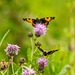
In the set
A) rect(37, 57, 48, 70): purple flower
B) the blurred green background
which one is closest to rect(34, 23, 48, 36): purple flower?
rect(37, 57, 48, 70): purple flower

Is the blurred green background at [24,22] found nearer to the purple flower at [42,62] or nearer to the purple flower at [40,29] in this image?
the purple flower at [40,29]

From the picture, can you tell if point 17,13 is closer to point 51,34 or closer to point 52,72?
point 51,34

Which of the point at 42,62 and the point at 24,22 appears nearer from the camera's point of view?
the point at 42,62

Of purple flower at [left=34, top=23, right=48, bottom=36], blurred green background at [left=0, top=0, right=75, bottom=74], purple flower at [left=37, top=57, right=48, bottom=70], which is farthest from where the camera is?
blurred green background at [left=0, top=0, right=75, bottom=74]

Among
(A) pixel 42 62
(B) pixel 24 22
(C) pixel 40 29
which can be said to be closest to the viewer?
(A) pixel 42 62

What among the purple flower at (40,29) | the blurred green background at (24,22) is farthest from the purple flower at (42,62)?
the blurred green background at (24,22)

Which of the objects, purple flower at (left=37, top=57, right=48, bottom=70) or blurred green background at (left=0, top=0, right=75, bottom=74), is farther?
blurred green background at (left=0, top=0, right=75, bottom=74)

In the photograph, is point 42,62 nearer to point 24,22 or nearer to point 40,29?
point 40,29

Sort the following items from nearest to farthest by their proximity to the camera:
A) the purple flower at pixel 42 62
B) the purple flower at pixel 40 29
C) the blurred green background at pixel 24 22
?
the purple flower at pixel 42 62 < the purple flower at pixel 40 29 < the blurred green background at pixel 24 22

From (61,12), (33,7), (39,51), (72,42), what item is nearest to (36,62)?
(39,51)

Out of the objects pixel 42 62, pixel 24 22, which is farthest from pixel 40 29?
pixel 24 22

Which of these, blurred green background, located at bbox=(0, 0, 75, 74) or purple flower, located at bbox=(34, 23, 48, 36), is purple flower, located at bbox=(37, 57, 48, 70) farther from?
blurred green background, located at bbox=(0, 0, 75, 74)

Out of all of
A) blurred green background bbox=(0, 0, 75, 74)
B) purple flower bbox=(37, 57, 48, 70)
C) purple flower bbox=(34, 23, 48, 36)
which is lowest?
purple flower bbox=(37, 57, 48, 70)
